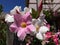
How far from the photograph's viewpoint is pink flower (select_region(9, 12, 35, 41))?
813 millimetres

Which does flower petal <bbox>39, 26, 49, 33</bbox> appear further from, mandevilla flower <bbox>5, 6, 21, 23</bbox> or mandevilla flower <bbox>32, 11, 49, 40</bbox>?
mandevilla flower <bbox>5, 6, 21, 23</bbox>

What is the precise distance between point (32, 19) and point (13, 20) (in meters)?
0.07

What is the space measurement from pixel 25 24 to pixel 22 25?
0.01 m

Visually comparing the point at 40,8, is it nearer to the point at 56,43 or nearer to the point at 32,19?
the point at 32,19

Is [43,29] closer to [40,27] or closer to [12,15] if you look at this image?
[40,27]

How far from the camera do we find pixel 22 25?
85 centimetres

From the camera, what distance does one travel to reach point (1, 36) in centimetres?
108

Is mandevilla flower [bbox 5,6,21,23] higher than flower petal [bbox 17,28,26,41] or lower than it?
higher

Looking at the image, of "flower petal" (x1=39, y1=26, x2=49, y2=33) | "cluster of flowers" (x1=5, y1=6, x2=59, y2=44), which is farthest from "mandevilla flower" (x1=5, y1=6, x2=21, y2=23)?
"flower petal" (x1=39, y1=26, x2=49, y2=33)

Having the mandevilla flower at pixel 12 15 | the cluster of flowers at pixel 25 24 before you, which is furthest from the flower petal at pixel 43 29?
the mandevilla flower at pixel 12 15

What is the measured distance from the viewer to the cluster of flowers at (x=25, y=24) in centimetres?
82

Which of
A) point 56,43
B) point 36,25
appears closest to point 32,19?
point 36,25

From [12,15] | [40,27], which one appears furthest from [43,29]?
[12,15]

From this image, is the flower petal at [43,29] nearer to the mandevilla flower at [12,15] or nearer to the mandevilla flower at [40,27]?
the mandevilla flower at [40,27]
